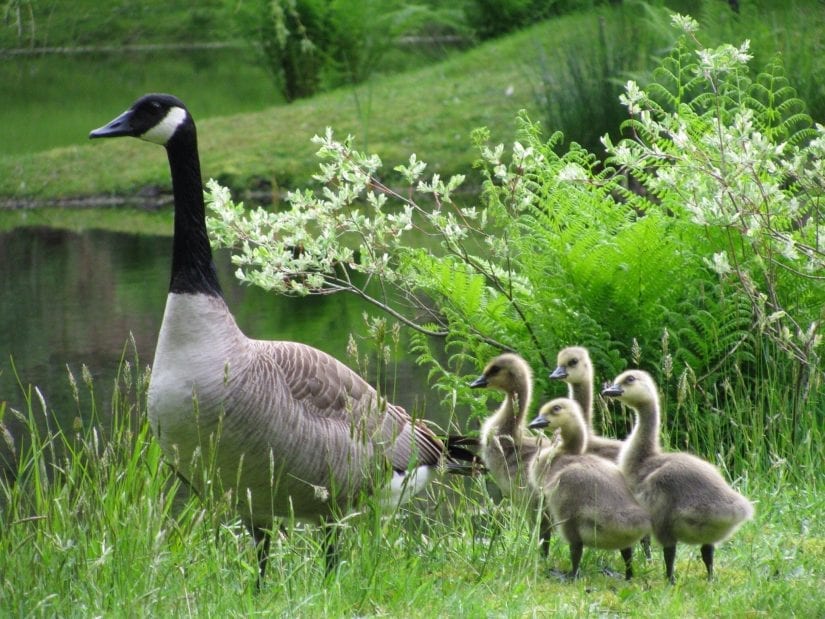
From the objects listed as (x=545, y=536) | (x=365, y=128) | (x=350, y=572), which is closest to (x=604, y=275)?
(x=545, y=536)

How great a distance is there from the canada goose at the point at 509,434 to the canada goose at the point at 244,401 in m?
0.34

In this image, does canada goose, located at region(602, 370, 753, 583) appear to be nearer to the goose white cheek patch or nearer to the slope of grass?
the goose white cheek patch

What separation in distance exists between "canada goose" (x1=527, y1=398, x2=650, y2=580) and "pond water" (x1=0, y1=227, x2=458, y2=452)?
5.06m

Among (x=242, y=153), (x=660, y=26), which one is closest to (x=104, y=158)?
(x=242, y=153)

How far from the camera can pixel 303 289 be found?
692cm

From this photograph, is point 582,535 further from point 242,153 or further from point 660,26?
point 242,153

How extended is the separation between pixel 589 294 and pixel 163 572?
3203 mm

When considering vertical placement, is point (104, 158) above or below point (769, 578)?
below

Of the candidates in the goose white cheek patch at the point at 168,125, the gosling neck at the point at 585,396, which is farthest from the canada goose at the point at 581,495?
the goose white cheek patch at the point at 168,125

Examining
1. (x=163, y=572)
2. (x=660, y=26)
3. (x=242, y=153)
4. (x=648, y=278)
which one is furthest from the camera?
(x=242, y=153)

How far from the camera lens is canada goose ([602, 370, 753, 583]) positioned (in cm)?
441

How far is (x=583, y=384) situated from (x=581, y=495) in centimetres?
125

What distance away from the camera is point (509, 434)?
562 cm

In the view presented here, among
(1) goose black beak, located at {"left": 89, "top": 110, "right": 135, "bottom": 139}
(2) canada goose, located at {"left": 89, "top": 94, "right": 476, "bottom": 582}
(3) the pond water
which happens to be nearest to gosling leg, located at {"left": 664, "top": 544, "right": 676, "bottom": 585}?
(2) canada goose, located at {"left": 89, "top": 94, "right": 476, "bottom": 582}
